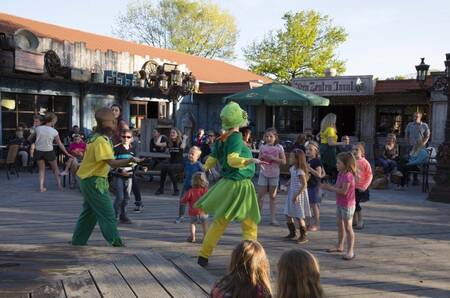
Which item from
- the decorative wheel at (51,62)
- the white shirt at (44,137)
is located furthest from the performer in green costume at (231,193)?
the decorative wheel at (51,62)

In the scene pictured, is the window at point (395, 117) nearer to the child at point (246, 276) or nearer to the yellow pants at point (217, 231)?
the yellow pants at point (217, 231)

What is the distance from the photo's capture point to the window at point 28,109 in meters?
13.8

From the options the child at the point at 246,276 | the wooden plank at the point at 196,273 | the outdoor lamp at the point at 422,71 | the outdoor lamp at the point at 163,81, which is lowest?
the wooden plank at the point at 196,273

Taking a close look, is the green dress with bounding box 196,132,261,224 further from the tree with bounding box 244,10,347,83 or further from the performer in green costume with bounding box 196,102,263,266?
the tree with bounding box 244,10,347,83

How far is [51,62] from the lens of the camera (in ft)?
44.5

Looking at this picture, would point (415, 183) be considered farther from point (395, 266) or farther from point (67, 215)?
point (67, 215)

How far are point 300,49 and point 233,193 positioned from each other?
3346cm

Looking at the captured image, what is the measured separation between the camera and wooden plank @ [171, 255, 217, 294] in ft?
12.4

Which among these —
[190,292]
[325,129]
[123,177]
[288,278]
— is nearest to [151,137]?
[325,129]

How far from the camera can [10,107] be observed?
1382 centimetres

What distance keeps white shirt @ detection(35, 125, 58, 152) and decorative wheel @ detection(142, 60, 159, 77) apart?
7660 mm

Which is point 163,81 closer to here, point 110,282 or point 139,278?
point 139,278

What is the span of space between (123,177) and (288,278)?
484 centimetres

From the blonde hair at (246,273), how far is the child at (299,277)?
0.27m
